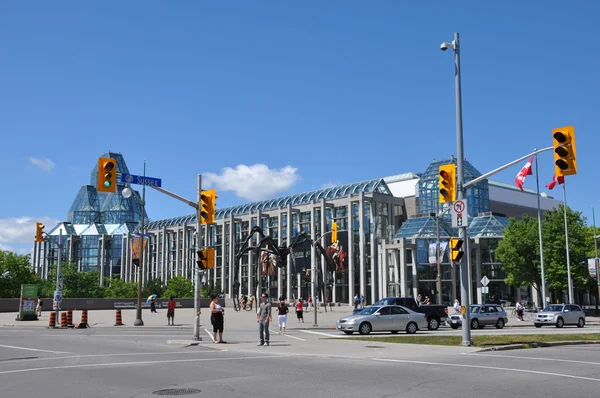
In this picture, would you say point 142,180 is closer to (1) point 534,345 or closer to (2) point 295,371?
(2) point 295,371

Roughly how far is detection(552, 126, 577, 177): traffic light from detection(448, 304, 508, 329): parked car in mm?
20443

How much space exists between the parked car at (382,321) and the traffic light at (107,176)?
536 inches

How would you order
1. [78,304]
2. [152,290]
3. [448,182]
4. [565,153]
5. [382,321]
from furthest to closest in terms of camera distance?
1. [152,290]
2. [78,304]
3. [382,321]
4. [448,182]
5. [565,153]

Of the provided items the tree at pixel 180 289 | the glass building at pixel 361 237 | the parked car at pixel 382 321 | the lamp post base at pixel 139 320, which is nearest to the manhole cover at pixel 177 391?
the parked car at pixel 382 321

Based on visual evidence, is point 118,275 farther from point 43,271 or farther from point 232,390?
point 232,390

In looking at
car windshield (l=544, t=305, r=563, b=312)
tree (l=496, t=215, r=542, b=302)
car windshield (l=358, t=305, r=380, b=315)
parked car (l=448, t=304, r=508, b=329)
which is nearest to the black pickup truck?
parked car (l=448, t=304, r=508, b=329)

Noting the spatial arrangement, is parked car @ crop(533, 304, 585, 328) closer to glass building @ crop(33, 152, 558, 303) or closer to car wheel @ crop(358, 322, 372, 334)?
glass building @ crop(33, 152, 558, 303)

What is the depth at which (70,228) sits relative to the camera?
13962 centimetres

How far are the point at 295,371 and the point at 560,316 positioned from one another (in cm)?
2989

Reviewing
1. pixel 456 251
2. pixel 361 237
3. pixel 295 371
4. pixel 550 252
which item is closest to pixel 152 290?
pixel 361 237

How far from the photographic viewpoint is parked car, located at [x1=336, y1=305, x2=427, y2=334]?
1114 inches

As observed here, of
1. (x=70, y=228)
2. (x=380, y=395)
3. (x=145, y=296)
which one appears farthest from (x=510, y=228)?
(x=70, y=228)

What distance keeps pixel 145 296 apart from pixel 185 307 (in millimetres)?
13572

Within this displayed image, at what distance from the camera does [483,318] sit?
35.9 metres
